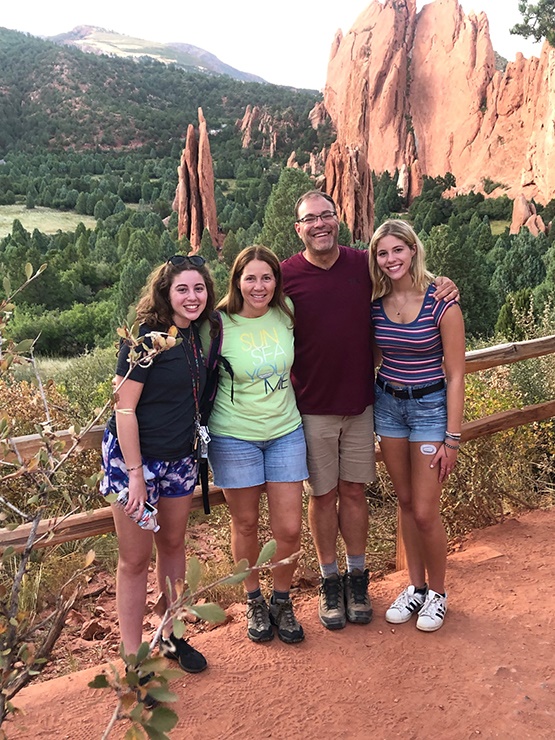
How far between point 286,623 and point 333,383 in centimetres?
109

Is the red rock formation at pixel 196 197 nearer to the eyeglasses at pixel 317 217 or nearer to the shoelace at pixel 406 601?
the eyeglasses at pixel 317 217

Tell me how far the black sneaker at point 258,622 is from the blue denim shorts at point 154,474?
695mm

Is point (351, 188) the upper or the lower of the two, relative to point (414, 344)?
upper

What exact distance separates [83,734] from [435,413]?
1830mm

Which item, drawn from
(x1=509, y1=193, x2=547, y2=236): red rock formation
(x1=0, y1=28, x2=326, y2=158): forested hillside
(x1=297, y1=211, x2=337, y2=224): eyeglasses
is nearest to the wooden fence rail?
(x1=297, y1=211, x2=337, y2=224): eyeglasses

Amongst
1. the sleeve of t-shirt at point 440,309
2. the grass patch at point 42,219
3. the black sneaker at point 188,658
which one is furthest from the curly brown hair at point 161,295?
the grass patch at point 42,219

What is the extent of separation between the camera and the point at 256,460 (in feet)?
8.93

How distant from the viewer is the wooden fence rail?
2551 mm

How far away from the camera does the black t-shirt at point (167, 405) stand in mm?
2416

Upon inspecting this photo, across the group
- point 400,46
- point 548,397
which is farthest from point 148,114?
point 548,397

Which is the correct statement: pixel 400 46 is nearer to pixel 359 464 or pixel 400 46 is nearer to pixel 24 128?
pixel 24 128

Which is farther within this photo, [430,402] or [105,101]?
[105,101]

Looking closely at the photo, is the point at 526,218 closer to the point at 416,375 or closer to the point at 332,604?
the point at 416,375

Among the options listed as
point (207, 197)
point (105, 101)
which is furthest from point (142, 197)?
point (105, 101)
